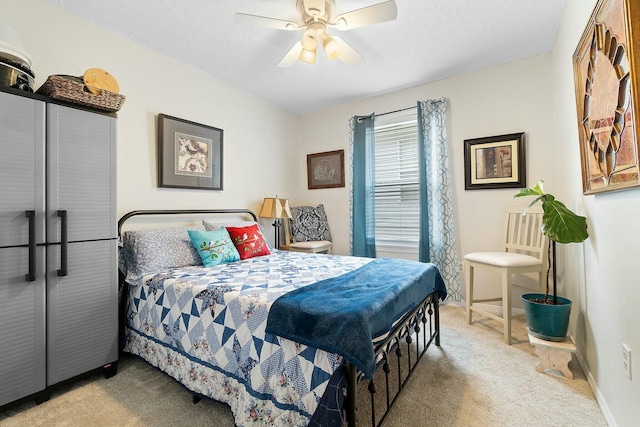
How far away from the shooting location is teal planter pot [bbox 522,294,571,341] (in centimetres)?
192

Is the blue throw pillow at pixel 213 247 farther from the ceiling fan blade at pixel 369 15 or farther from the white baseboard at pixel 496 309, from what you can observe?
the white baseboard at pixel 496 309

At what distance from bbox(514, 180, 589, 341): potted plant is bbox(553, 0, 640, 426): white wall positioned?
3.2 inches

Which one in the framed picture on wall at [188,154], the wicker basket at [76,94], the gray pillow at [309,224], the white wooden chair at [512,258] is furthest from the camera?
the gray pillow at [309,224]

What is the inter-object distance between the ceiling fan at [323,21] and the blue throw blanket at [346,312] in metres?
1.77

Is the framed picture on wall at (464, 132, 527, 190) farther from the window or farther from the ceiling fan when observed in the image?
the ceiling fan

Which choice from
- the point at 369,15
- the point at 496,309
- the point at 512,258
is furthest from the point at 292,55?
the point at 496,309

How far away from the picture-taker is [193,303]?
1.73 metres

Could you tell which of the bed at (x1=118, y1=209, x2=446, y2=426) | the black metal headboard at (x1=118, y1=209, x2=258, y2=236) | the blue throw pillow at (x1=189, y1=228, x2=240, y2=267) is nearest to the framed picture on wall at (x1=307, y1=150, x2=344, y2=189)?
the black metal headboard at (x1=118, y1=209, x2=258, y2=236)

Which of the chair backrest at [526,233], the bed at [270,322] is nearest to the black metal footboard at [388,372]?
the bed at [270,322]

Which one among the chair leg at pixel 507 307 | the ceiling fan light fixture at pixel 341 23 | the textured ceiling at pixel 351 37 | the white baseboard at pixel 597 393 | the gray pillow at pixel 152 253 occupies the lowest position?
the white baseboard at pixel 597 393

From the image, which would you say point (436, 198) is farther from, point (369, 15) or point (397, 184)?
point (369, 15)

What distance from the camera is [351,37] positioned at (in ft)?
8.42

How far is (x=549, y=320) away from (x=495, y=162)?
5.76 ft

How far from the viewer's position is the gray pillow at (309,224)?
4.08 meters
